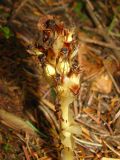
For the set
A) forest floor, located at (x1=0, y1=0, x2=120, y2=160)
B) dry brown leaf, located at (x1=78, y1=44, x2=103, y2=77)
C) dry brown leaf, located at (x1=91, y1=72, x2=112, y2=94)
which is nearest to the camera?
forest floor, located at (x1=0, y1=0, x2=120, y2=160)

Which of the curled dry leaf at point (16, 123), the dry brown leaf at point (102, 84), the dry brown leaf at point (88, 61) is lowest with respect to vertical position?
the curled dry leaf at point (16, 123)

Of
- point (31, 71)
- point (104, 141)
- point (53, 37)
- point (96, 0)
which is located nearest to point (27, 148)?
point (104, 141)

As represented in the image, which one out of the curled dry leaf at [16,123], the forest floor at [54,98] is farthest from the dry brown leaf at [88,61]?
the curled dry leaf at [16,123]

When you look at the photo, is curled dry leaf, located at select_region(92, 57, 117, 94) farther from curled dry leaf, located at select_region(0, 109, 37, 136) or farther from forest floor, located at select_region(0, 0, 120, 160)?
curled dry leaf, located at select_region(0, 109, 37, 136)

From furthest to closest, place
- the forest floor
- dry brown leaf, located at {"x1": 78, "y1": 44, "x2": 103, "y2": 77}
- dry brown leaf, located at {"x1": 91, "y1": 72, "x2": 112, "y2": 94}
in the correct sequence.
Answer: dry brown leaf, located at {"x1": 78, "y1": 44, "x2": 103, "y2": 77} < dry brown leaf, located at {"x1": 91, "y1": 72, "x2": 112, "y2": 94} < the forest floor

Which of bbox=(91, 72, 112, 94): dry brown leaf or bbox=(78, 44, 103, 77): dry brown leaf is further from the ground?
bbox=(78, 44, 103, 77): dry brown leaf

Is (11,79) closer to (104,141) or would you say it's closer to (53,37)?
(104,141)

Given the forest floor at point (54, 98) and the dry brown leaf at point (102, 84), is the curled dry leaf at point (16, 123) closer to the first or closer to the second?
the forest floor at point (54, 98)

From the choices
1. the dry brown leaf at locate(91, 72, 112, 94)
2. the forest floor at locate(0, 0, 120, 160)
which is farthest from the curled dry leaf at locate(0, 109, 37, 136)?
the dry brown leaf at locate(91, 72, 112, 94)

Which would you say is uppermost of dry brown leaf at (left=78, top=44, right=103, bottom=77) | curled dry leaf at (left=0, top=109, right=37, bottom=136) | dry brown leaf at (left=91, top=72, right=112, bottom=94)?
dry brown leaf at (left=78, top=44, right=103, bottom=77)
